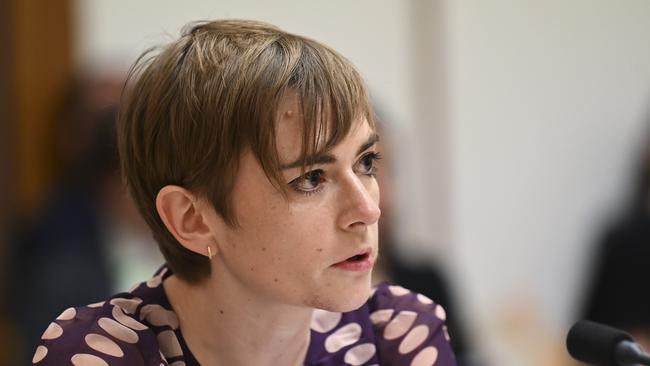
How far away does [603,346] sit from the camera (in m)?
1.04

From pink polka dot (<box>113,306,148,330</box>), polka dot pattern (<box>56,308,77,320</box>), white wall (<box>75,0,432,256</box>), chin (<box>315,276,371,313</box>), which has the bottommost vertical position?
white wall (<box>75,0,432,256</box>)

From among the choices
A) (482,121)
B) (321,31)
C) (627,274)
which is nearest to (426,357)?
(627,274)

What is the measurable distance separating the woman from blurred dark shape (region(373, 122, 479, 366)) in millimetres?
1110

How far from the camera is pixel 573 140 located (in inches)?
126

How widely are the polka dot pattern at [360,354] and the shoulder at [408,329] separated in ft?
0.04

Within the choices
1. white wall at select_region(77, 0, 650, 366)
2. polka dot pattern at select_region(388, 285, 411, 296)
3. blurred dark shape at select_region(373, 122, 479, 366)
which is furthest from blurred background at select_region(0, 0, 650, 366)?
polka dot pattern at select_region(388, 285, 411, 296)

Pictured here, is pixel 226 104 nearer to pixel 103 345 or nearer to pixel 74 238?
pixel 103 345

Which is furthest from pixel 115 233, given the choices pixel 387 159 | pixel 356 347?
pixel 356 347

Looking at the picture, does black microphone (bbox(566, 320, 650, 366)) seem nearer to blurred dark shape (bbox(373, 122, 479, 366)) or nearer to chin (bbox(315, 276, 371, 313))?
chin (bbox(315, 276, 371, 313))

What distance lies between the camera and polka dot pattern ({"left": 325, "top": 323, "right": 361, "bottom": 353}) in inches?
45.1

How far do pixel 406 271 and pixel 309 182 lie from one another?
4.49 ft

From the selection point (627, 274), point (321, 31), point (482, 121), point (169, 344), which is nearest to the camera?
point (169, 344)

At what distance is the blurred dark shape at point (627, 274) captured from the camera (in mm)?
2477

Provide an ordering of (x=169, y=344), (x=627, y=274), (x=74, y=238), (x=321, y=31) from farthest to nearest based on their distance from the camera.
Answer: (x=321, y=31), (x=627, y=274), (x=74, y=238), (x=169, y=344)
